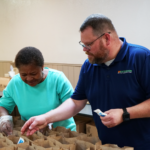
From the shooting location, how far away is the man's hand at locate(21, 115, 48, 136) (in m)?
1.09

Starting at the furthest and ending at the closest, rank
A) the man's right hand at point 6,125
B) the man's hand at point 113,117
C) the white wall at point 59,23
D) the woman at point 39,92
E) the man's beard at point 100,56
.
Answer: the white wall at point 59,23
the woman at point 39,92
the man's right hand at point 6,125
the man's beard at point 100,56
the man's hand at point 113,117

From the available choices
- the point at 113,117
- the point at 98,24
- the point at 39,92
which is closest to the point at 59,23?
the point at 39,92

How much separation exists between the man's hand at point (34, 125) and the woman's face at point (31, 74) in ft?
0.93

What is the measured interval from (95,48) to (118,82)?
216 millimetres

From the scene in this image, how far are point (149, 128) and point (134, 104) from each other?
16cm

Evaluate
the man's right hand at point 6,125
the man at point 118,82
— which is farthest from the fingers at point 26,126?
the man's right hand at point 6,125

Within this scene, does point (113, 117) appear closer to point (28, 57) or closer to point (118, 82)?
point (118, 82)

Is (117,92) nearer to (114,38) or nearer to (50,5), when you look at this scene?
(114,38)

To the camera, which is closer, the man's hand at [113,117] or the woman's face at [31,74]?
the man's hand at [113,117]

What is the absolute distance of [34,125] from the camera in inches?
43.2

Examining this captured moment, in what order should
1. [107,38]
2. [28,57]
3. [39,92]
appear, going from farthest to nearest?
[39,92]
[28,57]
[107,38]

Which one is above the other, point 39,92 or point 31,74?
point 31,74

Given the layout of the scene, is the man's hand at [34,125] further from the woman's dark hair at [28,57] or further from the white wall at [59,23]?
the white wall at [59,23]

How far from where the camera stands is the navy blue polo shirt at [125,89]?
3.23ft
